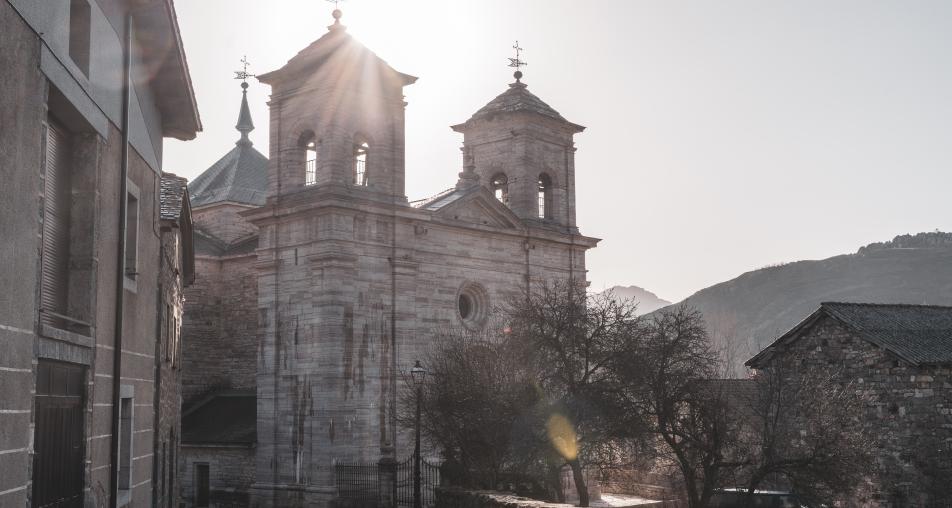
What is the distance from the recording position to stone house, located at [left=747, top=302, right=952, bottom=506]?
26484 mm

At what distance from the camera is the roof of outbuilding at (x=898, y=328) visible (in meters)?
27.2

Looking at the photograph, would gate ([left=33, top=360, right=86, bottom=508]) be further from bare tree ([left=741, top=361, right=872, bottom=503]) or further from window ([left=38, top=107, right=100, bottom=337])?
bare tree ([left=741, top=361, right=872, bottom=503])

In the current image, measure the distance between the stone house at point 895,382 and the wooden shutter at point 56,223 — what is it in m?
21.4

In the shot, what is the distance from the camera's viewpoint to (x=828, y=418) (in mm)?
23484

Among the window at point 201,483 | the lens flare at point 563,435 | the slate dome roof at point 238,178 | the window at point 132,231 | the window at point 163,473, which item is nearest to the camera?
the window at point 132,231

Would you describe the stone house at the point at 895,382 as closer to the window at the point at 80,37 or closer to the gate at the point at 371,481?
the gate at the point at 371,481

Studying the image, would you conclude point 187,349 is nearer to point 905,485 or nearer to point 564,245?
point 564,245

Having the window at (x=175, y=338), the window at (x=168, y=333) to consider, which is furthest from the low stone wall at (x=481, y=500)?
the window at (x=168, y=333)

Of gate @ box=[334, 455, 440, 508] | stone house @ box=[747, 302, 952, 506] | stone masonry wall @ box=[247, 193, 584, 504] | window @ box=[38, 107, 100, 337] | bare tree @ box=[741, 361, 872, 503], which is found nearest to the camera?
window @ box=[38, 107, 100, 337]

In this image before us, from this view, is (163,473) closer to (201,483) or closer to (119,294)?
(119,294)

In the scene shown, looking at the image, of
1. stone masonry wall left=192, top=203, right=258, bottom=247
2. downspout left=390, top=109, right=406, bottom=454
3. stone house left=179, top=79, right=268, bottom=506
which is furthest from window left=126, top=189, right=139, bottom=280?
stone masonry wall left=192, top=203, right=258, bottom=247

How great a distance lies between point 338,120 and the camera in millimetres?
31031

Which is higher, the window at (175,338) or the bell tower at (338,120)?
the bell tower at (338,120)

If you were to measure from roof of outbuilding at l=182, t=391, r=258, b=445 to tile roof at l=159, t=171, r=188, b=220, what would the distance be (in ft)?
49.9
